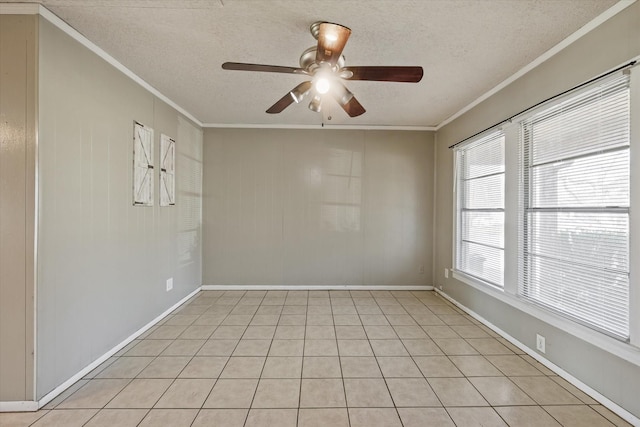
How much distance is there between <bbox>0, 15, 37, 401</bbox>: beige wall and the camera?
1.92 metres

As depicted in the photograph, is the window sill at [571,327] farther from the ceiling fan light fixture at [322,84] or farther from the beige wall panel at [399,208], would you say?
the ceiling fan light fixture at [322,84]

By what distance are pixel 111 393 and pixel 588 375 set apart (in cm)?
339

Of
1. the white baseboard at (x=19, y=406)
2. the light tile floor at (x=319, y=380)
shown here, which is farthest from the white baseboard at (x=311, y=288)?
the white baseboard at (x=19, y=406)

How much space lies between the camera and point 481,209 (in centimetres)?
356

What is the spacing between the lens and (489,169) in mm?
3395

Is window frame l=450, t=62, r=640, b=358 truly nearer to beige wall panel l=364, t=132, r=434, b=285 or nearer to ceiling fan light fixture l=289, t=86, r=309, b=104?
beige wall panel l=364, t=132, r=434, b=285

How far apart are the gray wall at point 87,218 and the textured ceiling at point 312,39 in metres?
0.32

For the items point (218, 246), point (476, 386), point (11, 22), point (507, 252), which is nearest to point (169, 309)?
point (218, 246)

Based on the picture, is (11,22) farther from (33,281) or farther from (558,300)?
(558,300)

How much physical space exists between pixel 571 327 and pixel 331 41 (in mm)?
2626

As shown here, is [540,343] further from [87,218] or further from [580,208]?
[87,218]

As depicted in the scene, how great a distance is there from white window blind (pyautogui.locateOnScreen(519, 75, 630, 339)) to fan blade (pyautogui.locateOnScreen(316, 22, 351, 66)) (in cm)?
177

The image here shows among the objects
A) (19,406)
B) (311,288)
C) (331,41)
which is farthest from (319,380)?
(311,288)

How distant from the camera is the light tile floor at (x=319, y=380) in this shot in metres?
1.90
